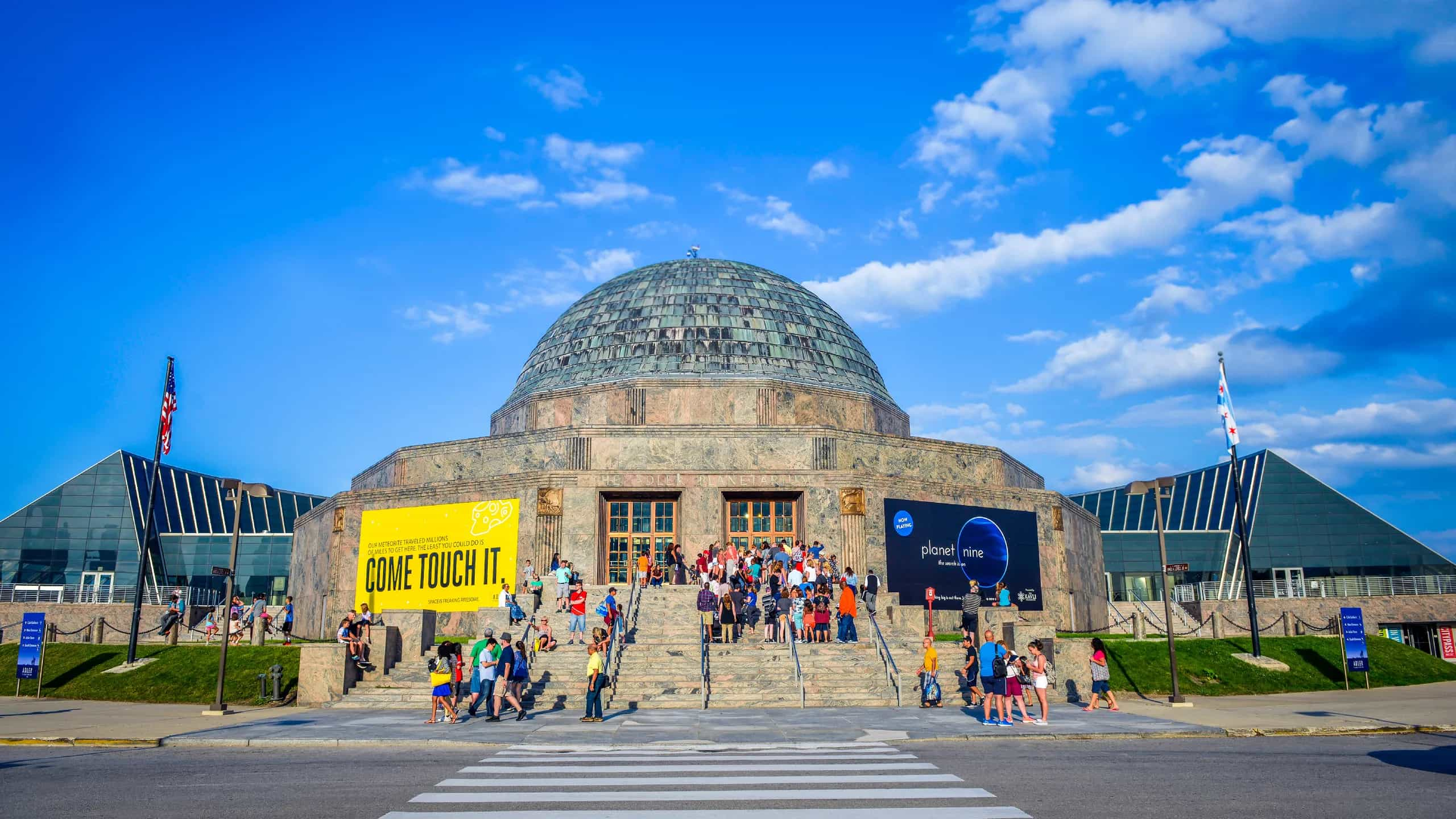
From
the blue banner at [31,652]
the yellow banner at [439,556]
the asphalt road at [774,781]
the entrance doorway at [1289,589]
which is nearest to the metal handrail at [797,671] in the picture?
the asphalt road at [774,781]

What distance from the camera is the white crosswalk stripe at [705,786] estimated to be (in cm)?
642

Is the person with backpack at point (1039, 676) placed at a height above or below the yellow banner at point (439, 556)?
below

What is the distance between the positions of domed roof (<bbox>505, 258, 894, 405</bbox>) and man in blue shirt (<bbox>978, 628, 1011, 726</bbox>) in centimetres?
1533

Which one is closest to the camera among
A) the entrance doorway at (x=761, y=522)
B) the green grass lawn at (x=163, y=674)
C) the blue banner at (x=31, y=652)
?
the green grass lawn at (x=163, y=674)

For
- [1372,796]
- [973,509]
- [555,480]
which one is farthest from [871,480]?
[1372,796]

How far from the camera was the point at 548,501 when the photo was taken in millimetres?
21188

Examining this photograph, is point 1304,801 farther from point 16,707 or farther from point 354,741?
point 16,707

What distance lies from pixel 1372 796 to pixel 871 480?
48.4ft

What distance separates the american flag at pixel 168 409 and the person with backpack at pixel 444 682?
8709 mm

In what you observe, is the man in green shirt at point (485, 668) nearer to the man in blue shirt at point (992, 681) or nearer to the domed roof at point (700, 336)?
the man in blue shirt at point (992, 681)

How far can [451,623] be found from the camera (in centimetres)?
2058

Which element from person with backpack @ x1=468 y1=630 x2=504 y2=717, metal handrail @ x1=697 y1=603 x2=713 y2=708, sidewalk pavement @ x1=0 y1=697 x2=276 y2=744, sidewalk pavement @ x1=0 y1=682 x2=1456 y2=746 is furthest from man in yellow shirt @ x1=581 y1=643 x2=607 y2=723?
sidewalk pavement @ x1=0 y1=697 x2=276 y2=744

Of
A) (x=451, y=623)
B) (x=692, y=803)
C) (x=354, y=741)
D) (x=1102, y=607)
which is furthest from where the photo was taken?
(x=1102, y=607)

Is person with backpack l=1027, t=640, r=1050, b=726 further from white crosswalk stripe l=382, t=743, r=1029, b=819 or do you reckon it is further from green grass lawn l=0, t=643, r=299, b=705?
green grass lawn l=0, t=643, r=299, b=705
